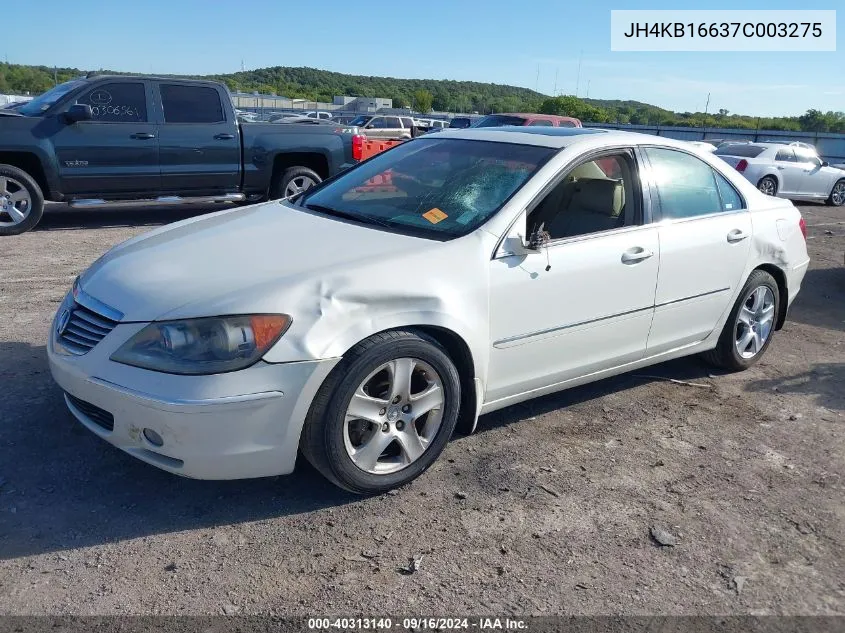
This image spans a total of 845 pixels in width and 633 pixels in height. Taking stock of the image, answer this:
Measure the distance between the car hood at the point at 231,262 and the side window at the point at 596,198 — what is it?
0.96 m

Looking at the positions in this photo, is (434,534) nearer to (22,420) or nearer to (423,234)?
Result: (423,234)

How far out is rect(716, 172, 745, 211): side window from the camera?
4625 mm

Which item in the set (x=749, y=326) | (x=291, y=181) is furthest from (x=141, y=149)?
(x=749, y=326)

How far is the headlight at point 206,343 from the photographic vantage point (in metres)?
2.81

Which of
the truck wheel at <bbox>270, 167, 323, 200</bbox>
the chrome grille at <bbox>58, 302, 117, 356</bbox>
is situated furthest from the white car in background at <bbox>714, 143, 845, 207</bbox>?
the chrome grille at <bbox>58, 302, 117, 356</bbox>

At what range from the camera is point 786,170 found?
16.1 metres

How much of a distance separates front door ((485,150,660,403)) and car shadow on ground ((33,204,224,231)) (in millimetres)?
7021

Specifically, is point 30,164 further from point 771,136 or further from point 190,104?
point 771,136

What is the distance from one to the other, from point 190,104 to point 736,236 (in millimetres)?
7218

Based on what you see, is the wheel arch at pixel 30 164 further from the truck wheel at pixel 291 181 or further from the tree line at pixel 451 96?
the tree line at pixel 451 96

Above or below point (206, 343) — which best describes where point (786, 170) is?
below

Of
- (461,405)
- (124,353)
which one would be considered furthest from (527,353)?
(124,353)

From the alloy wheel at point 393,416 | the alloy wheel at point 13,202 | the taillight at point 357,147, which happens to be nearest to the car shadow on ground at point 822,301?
the alloy wheel at point 393,416

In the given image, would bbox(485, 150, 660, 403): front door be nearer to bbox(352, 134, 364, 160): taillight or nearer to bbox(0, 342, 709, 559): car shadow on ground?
bbox(0, 342, 709, 559): car shadow on ground
